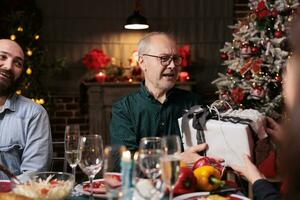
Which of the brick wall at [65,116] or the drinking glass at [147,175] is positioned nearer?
the drinking glass at [147,175]

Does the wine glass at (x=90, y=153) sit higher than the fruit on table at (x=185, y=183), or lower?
higher

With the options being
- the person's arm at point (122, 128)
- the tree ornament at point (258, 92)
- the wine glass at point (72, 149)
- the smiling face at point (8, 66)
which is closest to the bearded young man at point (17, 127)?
the smiling face at point (8, 66)

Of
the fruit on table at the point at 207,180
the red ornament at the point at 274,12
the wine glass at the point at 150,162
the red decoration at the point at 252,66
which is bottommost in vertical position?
the fruit on table at the point at 207,180

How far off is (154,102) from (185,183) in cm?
92

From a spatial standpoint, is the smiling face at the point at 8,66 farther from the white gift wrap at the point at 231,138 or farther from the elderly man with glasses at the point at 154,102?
the white gift wrap at the point at 231,138

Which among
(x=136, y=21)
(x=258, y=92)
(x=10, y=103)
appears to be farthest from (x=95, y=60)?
(x=10, y=103)

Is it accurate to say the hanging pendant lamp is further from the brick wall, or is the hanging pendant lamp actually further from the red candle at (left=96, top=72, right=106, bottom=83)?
the brick wall

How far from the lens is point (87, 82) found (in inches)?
195

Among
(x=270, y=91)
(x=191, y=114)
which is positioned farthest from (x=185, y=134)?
(x=270, y=91)

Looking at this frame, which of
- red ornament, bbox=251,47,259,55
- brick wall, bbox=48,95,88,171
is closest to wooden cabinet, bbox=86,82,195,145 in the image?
brick wall, bbox=48,95,88,171

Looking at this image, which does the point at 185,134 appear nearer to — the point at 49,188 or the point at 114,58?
the point at 49,188

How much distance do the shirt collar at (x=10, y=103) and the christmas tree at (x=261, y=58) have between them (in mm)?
1931

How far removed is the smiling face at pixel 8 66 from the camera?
215 cm

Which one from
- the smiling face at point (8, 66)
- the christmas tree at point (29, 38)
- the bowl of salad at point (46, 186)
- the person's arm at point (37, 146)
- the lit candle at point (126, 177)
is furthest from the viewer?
the christmas tree at point (29, 38)
